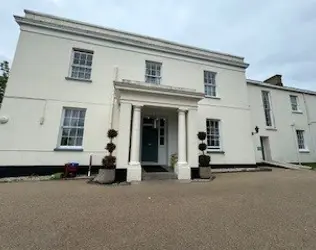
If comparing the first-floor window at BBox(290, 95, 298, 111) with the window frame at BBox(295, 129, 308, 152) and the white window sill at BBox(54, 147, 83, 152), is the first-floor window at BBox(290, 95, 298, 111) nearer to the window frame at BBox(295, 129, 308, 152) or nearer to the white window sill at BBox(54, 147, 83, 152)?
the window frame at BBox(295, 129, 308, 152)

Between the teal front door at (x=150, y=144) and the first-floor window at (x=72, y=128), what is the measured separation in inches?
133

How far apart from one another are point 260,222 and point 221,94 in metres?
9.31

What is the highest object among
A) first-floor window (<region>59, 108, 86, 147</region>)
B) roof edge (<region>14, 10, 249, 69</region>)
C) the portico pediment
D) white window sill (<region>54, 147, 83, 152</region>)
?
roof edge (<region>14, 10, 249, 69</region>)

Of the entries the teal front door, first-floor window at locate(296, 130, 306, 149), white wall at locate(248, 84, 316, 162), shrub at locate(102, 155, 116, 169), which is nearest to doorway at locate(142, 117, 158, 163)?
the teal front door

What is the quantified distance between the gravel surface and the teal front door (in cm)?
453

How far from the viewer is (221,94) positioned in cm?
1131

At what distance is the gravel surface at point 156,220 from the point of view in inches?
96.3

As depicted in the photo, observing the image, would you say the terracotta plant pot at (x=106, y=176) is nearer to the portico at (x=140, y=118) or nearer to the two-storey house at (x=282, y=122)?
the portico at (x=140, y=118)

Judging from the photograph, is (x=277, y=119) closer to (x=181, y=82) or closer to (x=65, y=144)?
(x=181, y=82)

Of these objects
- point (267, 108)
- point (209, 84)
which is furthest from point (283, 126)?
point (209, 84)

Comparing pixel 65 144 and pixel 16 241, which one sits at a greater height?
pixel 65 144

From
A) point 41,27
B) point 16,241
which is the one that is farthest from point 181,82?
point 16,241

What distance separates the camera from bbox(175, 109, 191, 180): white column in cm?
745

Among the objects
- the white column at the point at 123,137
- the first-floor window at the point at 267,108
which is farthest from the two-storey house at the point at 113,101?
the first-floor window at the point at 267,108
